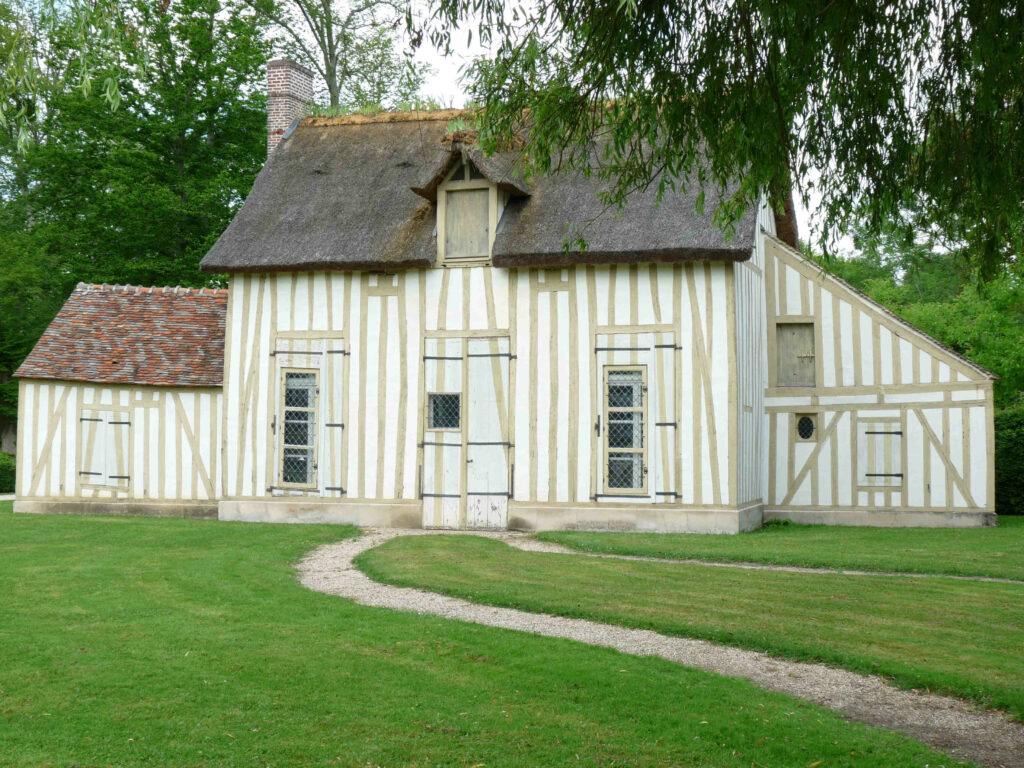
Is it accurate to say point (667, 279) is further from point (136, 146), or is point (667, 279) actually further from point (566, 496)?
point (136, 146)

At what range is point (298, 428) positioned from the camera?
49.5 ft

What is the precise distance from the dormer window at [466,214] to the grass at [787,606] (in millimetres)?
4866

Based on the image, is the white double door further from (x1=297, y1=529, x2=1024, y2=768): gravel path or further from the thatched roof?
(x1=297, y1=529, x2=1024, y2=768): gravel path

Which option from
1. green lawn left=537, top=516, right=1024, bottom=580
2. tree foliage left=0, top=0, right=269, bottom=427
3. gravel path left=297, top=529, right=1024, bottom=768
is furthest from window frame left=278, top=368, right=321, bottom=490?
tree foliage left=0, top=0, right=269, bottom=427

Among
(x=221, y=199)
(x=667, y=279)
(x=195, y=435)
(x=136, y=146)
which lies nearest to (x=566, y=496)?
(x=667, y=279)

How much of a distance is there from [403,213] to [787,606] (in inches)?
351

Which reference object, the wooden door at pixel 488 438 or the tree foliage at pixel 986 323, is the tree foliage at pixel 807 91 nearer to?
the wooden door at pixel 488 438

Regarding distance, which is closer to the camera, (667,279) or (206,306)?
(667,279)

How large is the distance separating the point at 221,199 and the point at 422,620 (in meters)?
20.2

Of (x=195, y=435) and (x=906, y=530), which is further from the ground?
(x=195, y=435)

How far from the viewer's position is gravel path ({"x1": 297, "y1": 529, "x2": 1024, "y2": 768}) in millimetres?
5152

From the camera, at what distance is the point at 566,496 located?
14.0 meters

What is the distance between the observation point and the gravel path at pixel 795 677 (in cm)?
515

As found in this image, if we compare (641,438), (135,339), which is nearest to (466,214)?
(641,438)
